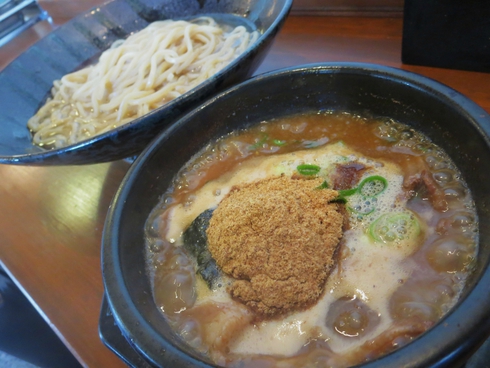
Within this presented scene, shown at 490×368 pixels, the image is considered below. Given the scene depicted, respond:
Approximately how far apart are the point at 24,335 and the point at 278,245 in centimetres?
179

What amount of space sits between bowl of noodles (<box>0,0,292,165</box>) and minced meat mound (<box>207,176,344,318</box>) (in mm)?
674

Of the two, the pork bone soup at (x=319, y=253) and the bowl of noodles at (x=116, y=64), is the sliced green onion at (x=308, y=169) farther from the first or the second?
the bowl of noodles at (x=116, y=64)

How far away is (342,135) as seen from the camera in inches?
59.0

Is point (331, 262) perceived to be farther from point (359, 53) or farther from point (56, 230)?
point (359, 53)

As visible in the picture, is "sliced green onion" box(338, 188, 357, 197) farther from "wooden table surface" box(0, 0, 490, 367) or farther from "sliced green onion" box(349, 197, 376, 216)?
"wooden table surface" box(0, 0, 490, 367)

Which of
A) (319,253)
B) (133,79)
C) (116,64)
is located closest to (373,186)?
(319,253)

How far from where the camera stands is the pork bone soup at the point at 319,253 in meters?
0.99

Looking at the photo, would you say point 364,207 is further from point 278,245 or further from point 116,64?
point 116,64

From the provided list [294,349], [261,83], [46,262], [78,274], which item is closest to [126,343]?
[294,349]

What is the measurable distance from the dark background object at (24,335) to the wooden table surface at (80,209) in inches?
12.1

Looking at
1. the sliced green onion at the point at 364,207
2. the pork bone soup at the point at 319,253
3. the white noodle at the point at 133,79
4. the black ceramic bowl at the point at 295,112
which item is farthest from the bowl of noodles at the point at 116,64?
the sliced green onion at the point at 364,207

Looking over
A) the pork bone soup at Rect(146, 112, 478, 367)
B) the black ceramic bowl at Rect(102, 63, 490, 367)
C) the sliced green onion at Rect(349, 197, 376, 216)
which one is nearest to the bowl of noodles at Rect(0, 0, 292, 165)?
the black ceramic bowl at Rect(102, 63, 490, 367)

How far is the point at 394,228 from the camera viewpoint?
116 cm

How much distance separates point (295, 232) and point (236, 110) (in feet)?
2.01
